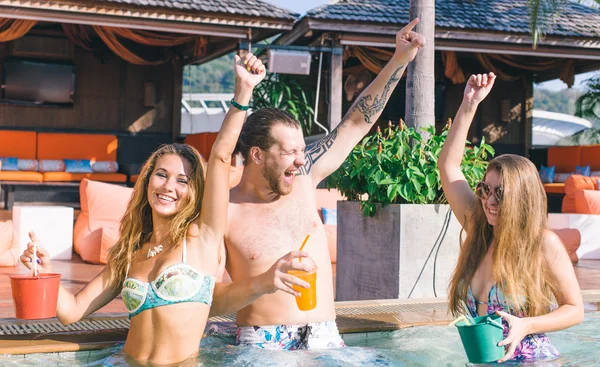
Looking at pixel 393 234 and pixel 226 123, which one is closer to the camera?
pixel 226 123

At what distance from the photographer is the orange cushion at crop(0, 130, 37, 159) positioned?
38.2 ft

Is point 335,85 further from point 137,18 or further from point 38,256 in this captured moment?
point 38,256

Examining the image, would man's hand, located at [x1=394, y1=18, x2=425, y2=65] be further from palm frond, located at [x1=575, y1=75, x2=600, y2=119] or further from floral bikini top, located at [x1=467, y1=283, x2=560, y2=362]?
palm frond, located at [x1=575, y1=75, x2=600, y2=119]

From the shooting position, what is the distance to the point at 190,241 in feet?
8.09

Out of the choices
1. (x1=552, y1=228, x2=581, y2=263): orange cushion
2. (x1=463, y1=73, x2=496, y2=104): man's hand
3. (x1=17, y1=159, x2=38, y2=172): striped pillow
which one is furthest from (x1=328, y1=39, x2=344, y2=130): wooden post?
(x1=463, y1=73, x2=496, y2=104): man's hand

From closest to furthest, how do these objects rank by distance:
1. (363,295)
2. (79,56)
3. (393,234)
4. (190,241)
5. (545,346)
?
(190,241) → (545,346) → (393,234) → (363,295) → (79,56)

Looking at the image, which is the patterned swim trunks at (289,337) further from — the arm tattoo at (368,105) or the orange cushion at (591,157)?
the orange cushion at (591,157)

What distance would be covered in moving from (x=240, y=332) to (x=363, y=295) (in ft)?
6.17

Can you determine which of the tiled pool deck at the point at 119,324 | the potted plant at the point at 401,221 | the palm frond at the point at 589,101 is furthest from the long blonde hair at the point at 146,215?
the palm frond at the point at 589,101

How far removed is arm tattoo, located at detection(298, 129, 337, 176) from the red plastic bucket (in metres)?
1.09

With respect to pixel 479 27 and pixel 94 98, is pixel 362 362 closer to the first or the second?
pixel 479 27

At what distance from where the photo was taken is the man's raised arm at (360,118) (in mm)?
2988

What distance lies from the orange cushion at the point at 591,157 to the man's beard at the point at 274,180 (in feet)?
39.1

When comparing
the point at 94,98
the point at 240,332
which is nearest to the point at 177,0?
the point at 94,98
